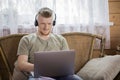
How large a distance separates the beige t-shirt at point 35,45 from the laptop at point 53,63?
40 cm

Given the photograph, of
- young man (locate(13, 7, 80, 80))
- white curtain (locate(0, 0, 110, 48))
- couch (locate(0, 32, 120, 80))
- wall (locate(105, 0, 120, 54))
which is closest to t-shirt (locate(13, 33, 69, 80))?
young man (locate(13, 7, 80, 80))

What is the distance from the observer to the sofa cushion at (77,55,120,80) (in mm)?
1853

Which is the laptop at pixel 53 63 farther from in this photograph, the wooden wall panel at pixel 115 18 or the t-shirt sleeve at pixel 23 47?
the wooden wall panel at pixel 115 18

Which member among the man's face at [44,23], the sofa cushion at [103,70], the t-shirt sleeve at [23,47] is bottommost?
the sofa cushion at [103,70]

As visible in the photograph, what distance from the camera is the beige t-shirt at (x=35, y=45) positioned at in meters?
2.03

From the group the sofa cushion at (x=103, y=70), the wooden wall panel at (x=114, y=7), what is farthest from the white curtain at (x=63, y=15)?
the sofa cushion at (x=103, y=70)

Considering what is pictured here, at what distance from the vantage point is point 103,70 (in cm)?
190

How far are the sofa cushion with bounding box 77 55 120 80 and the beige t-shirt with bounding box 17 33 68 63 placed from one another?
0.31m

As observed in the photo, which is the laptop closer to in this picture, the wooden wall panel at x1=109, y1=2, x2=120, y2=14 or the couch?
the couch

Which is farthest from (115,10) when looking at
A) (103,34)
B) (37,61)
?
(37,61)

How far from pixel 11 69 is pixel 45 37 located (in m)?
0.54

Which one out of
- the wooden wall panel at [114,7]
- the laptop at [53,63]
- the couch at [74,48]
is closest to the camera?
the laptop at [53,63]

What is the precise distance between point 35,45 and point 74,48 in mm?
572

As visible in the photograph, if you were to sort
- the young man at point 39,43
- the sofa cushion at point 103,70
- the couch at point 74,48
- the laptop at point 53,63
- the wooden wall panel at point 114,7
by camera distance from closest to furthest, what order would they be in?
the laptop at point 53,63, the sofa cushion at point 103,70, the young man at point 39,43, the couch at point 74,48, the wooden wall panel at point 114,7
